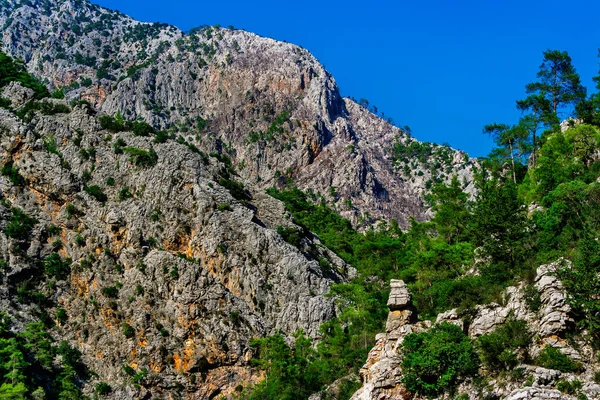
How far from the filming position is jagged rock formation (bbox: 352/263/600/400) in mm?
34781

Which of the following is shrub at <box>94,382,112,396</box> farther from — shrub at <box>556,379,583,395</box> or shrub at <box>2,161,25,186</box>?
shrub at <box>556,379,583,395</box>

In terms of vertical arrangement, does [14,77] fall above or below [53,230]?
above

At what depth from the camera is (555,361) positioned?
117ft

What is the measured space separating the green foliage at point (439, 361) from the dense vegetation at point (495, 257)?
6 cm

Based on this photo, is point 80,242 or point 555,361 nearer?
point 555,361

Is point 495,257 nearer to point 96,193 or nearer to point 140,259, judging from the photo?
point 140,259

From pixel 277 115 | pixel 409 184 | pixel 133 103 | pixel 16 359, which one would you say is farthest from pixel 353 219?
pixel 16 359

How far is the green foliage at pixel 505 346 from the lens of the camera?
37656mm

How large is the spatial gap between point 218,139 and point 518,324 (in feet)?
517

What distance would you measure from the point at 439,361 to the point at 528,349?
5215 mm

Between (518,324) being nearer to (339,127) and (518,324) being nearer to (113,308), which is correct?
(113,308)

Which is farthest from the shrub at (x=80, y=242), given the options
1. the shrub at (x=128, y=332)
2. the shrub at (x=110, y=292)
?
the shrub at (x=128, y=332)

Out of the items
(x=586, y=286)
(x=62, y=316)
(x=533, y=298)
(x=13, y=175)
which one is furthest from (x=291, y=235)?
(x=586, y=286)

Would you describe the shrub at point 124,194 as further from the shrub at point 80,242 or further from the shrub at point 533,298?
the shrub at point 533,298
